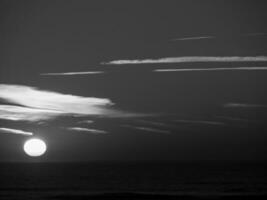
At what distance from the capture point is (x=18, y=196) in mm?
63125

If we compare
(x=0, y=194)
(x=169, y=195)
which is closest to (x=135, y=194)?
(x=169, y=195)

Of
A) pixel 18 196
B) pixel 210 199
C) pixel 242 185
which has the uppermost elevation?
pixel 242 185

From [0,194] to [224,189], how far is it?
2509cm

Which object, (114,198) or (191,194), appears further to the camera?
(191,194)

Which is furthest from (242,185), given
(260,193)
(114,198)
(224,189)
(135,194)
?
(114,198)

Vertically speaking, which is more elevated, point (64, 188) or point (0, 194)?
point (64, 188)

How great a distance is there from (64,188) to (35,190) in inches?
165

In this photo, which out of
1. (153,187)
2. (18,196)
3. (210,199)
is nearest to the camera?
(210,199)

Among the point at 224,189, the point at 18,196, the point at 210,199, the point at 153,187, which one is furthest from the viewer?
the point at 153,187

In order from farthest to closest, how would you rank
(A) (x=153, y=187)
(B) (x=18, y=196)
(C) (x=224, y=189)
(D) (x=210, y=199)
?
(A) (x=153, y=187), (C) (x=224, y=189), (B) (x=18, y=196), (D) (x=210, y=199)

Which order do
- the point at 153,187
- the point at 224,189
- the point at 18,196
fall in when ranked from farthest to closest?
the point at 153,187 < the point at 224,189 < the point at 18,196

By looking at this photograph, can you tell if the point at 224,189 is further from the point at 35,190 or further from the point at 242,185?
the point at 35,190

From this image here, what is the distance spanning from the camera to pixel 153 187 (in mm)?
76500

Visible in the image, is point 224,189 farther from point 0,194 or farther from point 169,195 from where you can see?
point 0,194
